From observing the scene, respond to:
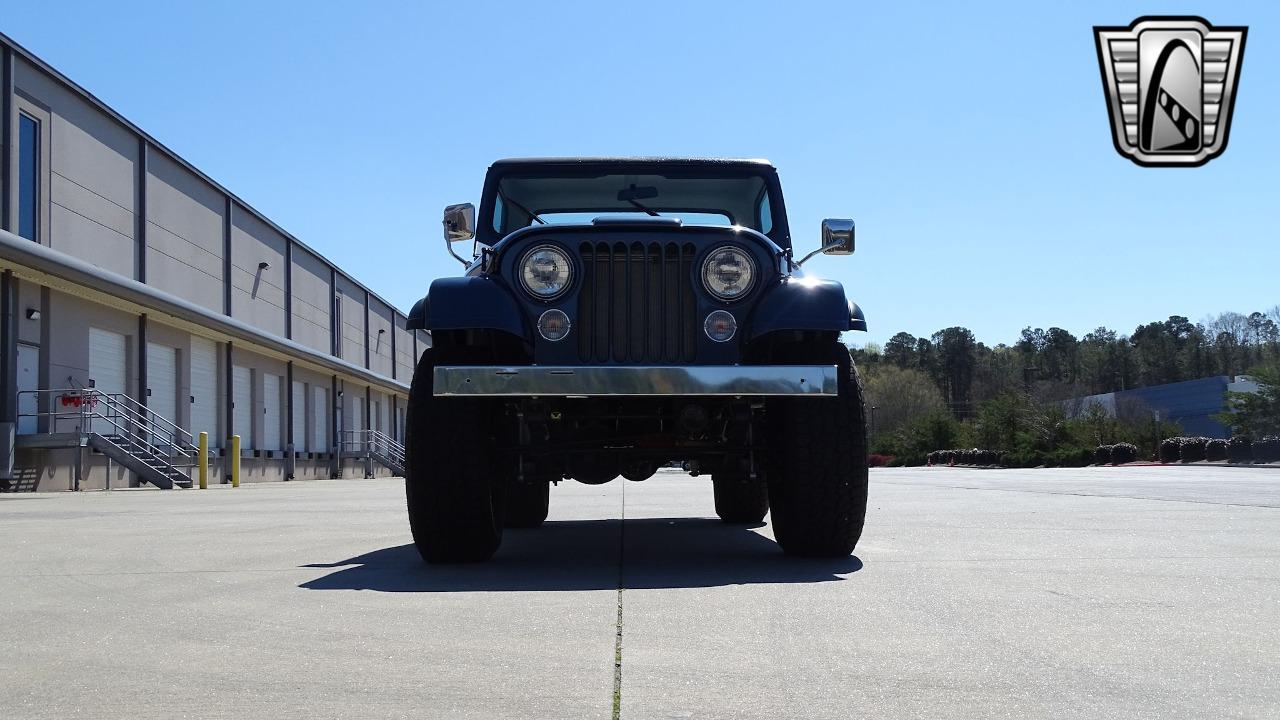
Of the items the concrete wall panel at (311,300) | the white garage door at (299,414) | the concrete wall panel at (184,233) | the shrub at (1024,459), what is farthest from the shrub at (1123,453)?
the concrete wall panel at (184,233)

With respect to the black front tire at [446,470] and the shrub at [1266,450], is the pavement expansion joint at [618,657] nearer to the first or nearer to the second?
the black front tire at [446,470]

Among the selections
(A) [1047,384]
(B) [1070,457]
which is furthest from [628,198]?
(A) [1047,384]

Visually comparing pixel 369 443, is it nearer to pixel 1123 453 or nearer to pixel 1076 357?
pixel 1123 453

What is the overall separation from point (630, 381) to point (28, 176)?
65.8 feet

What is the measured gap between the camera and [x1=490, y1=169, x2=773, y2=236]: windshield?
6961 mm

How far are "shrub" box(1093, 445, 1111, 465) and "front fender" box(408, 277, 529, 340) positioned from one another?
36.7m

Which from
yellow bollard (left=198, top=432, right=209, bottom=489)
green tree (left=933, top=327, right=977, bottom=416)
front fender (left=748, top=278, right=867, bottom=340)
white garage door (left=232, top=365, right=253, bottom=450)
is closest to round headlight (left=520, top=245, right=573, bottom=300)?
front fender (left=748, top=278, right=867, bottom=340)

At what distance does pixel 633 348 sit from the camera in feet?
17.8

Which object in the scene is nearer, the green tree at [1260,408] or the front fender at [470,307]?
the front fender at [470,307]

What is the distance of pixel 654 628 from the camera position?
351 cm

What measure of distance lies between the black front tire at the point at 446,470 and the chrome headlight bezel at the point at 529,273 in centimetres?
55

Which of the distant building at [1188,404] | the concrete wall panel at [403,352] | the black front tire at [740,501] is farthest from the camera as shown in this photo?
the distant building at [1188,404]

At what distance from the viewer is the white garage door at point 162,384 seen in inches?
1003

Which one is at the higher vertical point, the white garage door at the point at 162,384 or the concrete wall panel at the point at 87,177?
the concrete wall panel at the point at 87,177
